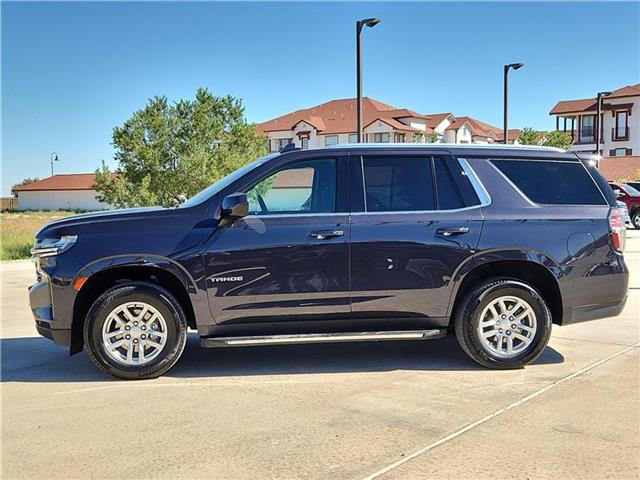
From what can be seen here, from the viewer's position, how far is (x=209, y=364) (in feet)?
19.3

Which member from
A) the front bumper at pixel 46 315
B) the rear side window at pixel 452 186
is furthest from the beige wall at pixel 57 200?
the rear side window at pixel 452 186

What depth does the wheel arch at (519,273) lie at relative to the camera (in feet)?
18.0

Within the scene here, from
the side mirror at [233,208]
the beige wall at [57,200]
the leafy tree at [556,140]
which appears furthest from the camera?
the beige wall at [57,200]

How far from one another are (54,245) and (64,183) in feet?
290

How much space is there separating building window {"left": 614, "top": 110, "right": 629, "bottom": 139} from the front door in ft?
212

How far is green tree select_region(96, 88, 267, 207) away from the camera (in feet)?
72.2

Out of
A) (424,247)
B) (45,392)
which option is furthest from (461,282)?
(45,392)

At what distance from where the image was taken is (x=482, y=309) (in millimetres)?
5492

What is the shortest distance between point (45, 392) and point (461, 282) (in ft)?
11.9

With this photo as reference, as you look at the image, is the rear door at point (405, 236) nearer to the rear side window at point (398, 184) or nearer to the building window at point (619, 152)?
the rear side window at point (398, 184)

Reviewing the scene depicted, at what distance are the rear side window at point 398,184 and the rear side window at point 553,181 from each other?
2.32ft

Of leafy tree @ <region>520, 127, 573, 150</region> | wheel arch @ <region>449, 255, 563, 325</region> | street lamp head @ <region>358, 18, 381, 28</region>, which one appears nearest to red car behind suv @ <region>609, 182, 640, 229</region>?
street lamp head @ <region>358, 18, 381, 28</region>

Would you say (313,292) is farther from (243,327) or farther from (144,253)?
(144,253)

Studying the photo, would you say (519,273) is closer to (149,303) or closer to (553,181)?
(553,181)
